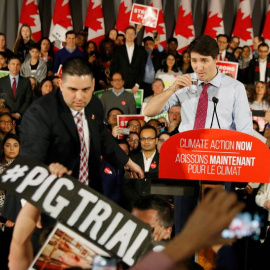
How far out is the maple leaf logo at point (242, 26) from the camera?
1201 centimetres

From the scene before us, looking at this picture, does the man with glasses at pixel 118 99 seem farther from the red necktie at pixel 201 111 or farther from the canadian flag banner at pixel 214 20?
the red necktie at pixel 201 111

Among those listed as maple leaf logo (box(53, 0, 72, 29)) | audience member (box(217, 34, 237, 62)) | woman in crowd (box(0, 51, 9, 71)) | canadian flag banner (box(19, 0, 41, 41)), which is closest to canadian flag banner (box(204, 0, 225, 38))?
audience member (box(217, 34, 237, 62))

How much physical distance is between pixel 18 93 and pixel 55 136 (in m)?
5.21

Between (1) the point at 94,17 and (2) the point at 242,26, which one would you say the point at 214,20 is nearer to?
(2) the point at 242,26

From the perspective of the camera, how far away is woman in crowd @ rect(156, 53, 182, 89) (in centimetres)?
912

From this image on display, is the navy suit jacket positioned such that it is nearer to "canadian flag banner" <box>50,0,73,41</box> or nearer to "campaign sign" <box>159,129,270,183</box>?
"campaign sign" <box>159,129,270,183</box>

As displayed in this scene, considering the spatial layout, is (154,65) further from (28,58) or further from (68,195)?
(68,195)

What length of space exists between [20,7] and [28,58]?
3.26 meters

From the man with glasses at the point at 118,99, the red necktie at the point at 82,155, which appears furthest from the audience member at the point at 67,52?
the red necktie at the point at 82,155

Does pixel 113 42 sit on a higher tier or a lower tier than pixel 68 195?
higher

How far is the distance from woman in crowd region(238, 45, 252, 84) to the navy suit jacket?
6.99 meters

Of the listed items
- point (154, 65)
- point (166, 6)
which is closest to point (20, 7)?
point (166, 6)

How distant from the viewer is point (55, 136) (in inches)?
126

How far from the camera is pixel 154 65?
9.58 meters
